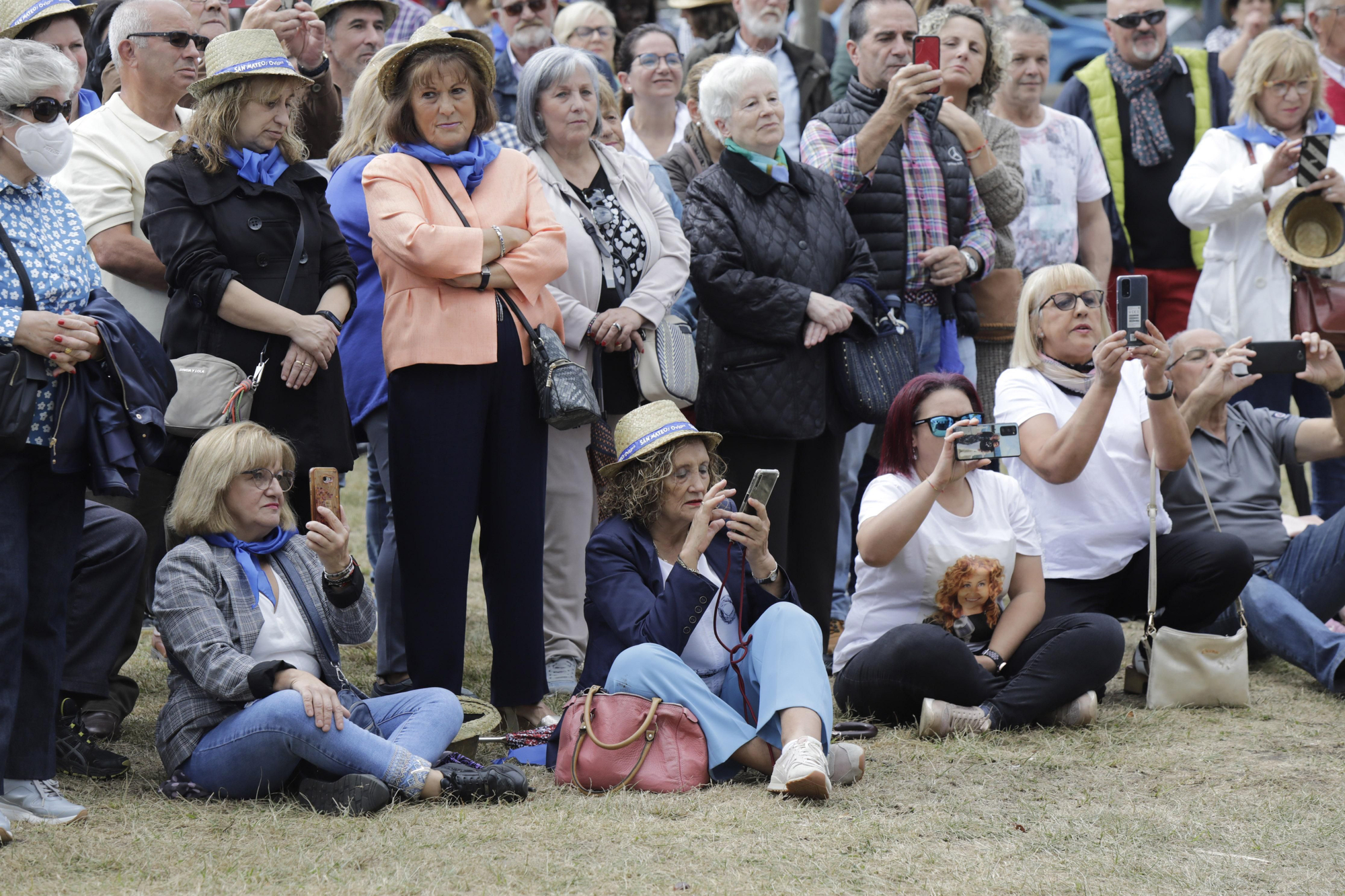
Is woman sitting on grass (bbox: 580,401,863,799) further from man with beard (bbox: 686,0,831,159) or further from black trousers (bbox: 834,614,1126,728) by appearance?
man with beard (bbox: 686,0,831,159)

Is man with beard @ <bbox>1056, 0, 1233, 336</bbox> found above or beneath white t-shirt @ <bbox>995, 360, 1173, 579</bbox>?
above

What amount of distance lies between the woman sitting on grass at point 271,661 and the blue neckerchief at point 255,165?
3.06 ft

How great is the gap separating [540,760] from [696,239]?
6.67 ft

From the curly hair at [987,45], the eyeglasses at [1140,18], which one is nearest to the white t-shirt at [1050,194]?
the curly hair at [987,45]

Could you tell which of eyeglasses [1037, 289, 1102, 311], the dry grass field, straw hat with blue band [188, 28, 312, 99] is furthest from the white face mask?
eyeglasses [1037, 289, 1102, 311]

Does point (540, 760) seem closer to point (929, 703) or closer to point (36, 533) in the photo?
point (929, 703)

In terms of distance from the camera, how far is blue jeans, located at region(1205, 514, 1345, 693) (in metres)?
5.37

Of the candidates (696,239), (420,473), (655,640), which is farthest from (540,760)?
(696,239)

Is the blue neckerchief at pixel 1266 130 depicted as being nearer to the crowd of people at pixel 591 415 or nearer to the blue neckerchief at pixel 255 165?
the crowd of people at pixel 591 415

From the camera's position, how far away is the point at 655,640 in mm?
4184

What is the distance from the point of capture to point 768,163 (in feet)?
18.1

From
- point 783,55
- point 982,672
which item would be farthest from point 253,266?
point 783,55

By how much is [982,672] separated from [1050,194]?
8.92ft

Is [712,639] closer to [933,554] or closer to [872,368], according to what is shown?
[933,554]
